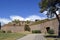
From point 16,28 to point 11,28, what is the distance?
2302mm

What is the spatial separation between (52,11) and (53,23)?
22413 millimetres

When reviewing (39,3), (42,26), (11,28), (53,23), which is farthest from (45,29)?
(39,3)

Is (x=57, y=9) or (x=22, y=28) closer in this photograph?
(x=57, y=9)

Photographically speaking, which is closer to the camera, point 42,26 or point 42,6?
point 42,6

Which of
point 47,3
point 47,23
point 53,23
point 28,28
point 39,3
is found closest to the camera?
point 47,3

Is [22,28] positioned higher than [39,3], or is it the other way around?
[39,3]

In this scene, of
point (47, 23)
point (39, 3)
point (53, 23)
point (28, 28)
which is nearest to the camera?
point (39, 3)

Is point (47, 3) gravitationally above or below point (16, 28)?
above

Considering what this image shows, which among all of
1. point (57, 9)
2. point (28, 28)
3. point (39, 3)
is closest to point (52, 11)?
point (57, 9)

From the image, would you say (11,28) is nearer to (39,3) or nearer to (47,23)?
(47,23)

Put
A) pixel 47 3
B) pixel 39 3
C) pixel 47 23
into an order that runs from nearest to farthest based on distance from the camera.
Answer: pixel 47 3 → pixel 39 3 → pixel 47 23

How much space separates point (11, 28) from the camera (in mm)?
75000

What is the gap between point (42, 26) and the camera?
6494cm

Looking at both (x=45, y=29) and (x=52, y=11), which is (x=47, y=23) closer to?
(x=45, y=29)
